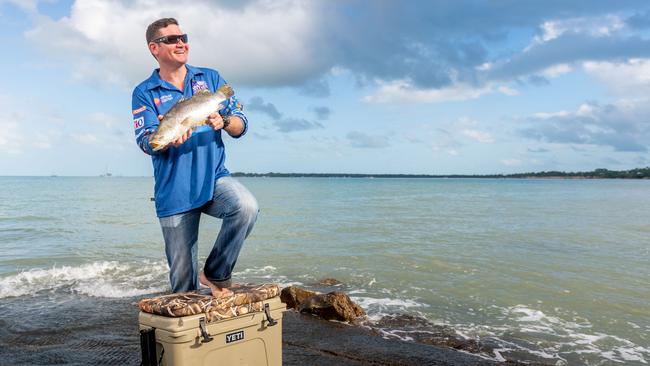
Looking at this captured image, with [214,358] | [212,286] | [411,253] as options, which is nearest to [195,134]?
[212,286]

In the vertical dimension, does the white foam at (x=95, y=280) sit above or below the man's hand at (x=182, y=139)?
below

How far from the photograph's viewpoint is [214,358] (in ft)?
12.8

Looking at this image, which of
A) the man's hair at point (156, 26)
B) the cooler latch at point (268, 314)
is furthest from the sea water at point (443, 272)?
the man's hair at point (156, 26)

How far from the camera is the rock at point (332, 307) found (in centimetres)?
910

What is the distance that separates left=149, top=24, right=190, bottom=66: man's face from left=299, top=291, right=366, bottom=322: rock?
231 inches

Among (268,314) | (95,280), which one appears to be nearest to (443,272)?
(95,280)

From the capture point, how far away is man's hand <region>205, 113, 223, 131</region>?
418 cm

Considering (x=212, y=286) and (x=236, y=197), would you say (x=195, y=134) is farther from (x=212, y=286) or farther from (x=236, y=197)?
(x=212, y=286)

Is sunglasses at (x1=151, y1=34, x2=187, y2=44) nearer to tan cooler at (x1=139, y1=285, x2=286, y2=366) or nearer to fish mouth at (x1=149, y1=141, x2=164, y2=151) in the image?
fish mouth at (x1=149, y1=141, x2=164, y2=151)

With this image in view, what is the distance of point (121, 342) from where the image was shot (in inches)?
295

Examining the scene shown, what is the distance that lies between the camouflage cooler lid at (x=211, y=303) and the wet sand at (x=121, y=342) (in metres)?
2.80

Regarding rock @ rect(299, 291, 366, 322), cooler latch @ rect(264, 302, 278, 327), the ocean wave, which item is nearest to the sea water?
the ocean wave

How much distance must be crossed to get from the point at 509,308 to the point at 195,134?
29.4ft

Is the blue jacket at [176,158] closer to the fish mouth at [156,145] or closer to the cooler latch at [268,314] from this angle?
the fish mouth at [156,145]
